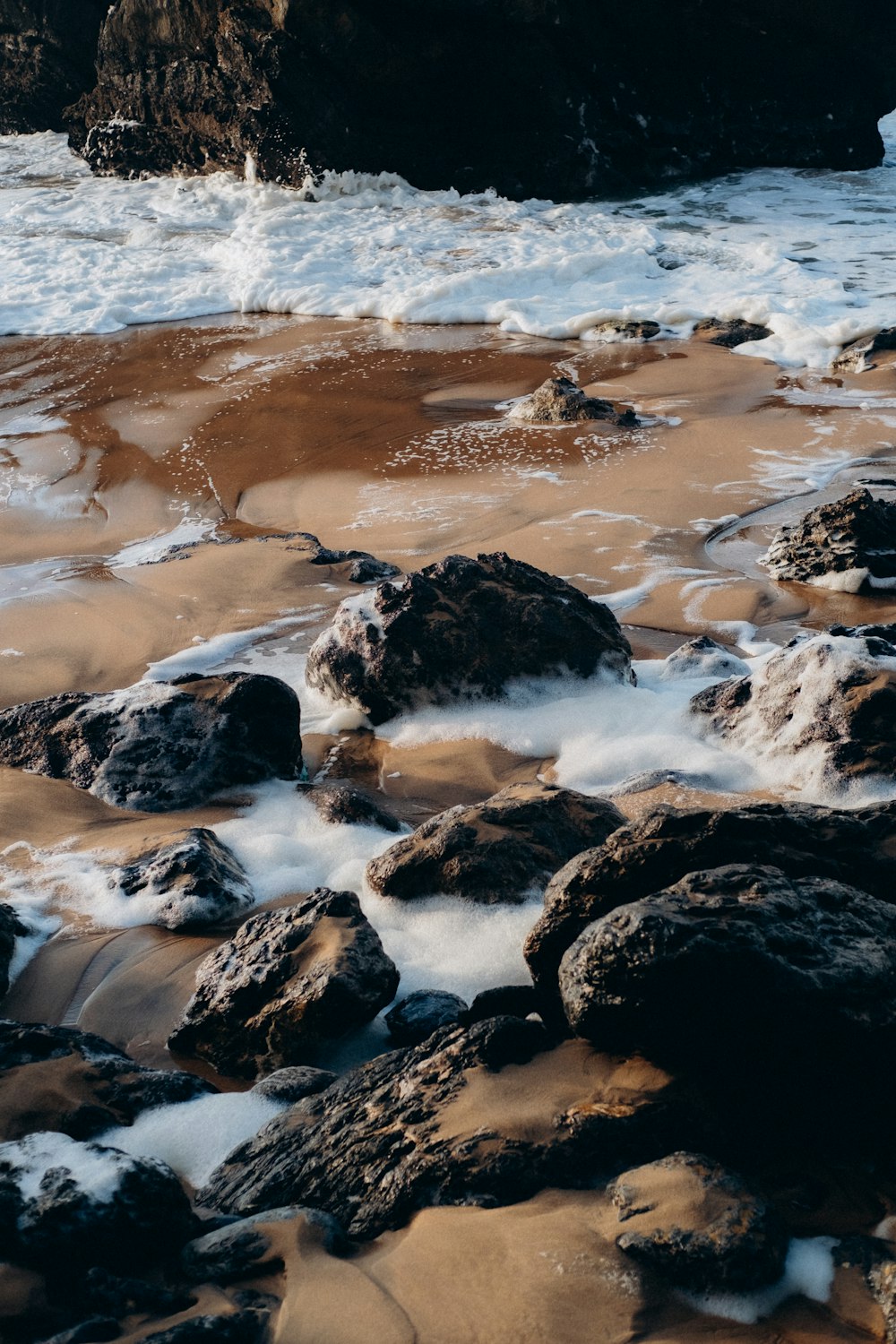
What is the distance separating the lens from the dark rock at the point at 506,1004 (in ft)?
8.62

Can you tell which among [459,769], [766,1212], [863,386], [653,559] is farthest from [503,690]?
[863,386]

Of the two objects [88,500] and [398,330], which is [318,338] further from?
[88,500]

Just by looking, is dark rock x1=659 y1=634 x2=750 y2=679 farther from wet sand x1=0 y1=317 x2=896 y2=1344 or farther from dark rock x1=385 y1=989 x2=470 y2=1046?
dark rock x1=385 y1=989 x2=470 y2=1046

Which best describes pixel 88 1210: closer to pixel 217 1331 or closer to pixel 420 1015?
pixel 217 1331

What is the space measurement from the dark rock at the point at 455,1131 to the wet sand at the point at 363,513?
0.07m

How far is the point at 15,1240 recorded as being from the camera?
2064 mm

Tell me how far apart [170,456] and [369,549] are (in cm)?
232

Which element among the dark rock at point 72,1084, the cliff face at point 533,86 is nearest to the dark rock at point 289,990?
the dark rock at point 72,1084

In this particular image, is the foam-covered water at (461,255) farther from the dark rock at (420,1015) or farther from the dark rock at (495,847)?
the dark rock at (420,1015)

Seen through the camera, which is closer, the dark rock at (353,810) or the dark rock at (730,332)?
the dark rock at (353,810)

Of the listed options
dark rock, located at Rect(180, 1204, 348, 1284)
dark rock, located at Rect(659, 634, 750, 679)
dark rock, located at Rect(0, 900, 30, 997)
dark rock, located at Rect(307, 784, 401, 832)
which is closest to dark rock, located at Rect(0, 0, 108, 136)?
dark rock, located at Rect(659, 634, 750, 679)

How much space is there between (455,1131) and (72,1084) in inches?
36.7

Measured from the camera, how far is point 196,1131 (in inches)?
103

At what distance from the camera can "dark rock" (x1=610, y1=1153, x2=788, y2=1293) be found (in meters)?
1.91
